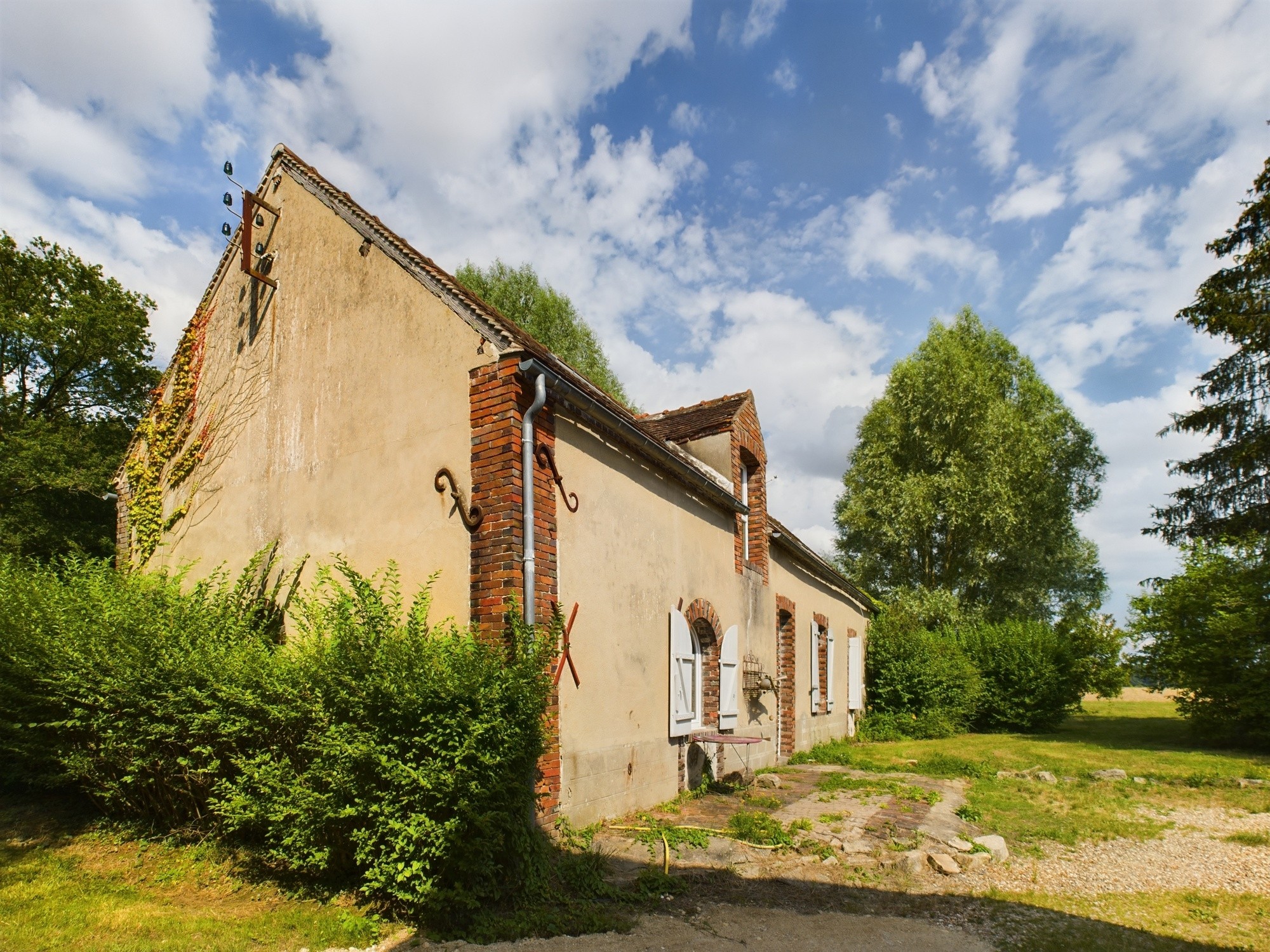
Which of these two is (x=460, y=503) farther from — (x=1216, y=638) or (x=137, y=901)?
(x=1216, y=638)

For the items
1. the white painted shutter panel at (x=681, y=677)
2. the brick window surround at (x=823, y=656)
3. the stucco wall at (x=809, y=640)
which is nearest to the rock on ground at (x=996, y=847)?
the white painted shutter panel at (x=681, y=677)

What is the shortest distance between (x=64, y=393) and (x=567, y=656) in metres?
18.5

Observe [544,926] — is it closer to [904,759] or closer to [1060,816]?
[1060,816]

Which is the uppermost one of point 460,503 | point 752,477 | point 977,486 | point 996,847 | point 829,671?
point 977,486

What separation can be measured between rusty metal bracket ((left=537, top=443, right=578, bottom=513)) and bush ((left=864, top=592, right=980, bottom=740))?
43.3ft

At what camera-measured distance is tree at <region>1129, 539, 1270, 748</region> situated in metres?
13.8

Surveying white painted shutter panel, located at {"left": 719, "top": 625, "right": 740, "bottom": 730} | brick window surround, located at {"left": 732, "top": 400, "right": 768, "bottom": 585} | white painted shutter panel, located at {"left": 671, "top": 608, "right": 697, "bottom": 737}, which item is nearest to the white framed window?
white painted shutter panel, located at {"left": 671, "top": 608, "right": 697, "bottom": 737}

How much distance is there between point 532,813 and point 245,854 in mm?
2334

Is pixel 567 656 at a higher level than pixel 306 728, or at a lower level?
higher

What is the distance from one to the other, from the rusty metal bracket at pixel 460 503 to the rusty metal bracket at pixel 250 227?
14.1ft

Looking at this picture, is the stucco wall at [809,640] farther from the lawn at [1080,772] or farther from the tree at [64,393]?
the tree at [64,393]

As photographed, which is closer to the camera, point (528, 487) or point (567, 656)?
point (528, 487)

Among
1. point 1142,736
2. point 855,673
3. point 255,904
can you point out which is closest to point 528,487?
point 255,904

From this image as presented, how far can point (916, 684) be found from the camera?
1822 cm
